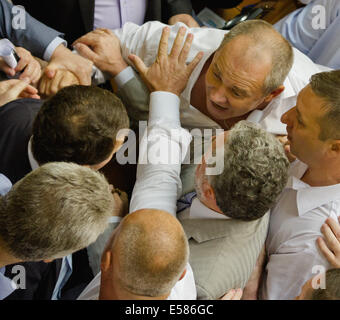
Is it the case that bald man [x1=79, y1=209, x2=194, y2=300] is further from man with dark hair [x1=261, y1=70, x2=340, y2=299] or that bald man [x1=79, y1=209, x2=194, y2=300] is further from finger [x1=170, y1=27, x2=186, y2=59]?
finger [x1=170, y1=27, x2=186, y2=59]

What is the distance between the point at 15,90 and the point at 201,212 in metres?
0.92

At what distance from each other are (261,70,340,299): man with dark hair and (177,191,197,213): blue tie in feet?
1.17

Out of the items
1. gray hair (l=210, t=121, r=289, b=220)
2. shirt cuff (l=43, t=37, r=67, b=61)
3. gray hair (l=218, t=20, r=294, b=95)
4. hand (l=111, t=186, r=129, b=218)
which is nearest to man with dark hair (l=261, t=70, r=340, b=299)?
gray hair (l=218, t=20, r=294, b=95)

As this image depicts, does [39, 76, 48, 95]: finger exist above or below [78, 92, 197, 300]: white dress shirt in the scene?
above

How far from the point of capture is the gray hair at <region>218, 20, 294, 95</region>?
1412 mm

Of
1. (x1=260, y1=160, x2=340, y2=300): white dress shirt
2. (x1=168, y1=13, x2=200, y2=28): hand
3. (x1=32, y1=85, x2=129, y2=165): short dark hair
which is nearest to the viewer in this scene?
(x1=32, y1=85, x2=129, y2=165): short dark hair

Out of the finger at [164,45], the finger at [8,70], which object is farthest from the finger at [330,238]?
the finger at [8,70]

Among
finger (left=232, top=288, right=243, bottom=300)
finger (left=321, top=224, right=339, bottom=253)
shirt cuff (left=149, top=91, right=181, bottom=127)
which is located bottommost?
finger (left=232, top=288, right=243, bottom=300)

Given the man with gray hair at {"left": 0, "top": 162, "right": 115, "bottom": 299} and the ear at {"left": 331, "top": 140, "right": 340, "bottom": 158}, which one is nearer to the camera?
the man with gray hair at {"left": 0, "top": 162, "right": 115, "bottom": 299}

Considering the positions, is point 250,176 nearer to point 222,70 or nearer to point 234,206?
point 234,206

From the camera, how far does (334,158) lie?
4.43ft

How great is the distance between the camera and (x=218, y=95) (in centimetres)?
156

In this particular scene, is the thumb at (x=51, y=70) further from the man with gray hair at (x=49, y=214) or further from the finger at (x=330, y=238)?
the finger at (x=330, y=238)
